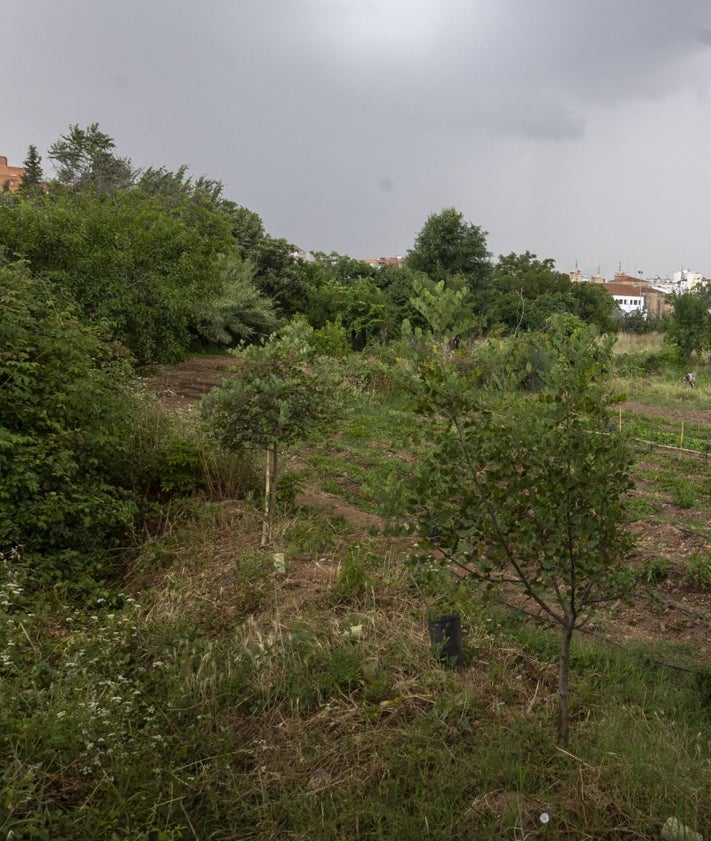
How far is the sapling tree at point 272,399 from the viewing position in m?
5.34

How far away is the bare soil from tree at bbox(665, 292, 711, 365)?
1312 cm

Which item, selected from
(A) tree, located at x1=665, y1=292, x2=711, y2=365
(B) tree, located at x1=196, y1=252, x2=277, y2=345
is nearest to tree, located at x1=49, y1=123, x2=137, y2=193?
(B) tree, located at x1=196, y1=252, x2=277, y2=345

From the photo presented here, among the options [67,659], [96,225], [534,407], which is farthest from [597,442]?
[96,225]

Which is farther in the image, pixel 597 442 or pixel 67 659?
pixel 67 659

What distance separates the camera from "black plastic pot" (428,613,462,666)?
11.9 feet

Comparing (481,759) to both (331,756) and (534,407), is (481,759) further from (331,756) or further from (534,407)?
(534,407)

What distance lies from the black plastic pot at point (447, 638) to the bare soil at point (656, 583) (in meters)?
0.75

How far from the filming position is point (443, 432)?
2773mm

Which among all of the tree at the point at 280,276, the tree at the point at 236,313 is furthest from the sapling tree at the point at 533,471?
the tree at the point at 280,276

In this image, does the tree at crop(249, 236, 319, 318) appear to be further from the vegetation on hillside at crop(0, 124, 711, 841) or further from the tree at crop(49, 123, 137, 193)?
the vegetation on hillside at crop(0, 124, 711, 841)

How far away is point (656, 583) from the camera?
5.57 m

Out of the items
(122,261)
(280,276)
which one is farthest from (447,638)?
(280,276)

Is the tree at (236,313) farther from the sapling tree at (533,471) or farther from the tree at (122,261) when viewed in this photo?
the sapling tree at (533,471)

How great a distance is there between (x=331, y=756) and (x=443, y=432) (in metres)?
1.44
